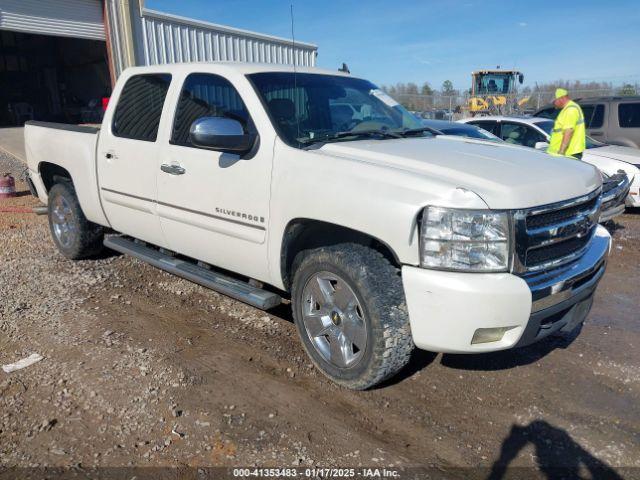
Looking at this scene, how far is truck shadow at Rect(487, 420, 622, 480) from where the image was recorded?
8.37ft

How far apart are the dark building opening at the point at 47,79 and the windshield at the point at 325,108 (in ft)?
77.5

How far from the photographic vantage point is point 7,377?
134 inches

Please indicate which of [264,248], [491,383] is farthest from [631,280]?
[264,248]

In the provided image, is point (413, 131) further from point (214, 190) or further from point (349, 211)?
point (214, 190)

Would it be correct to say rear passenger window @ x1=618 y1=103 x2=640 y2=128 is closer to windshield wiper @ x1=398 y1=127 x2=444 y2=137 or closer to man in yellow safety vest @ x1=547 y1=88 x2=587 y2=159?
man in yellow safety vest @ x1=547 y1=88 x2=587 y2=159

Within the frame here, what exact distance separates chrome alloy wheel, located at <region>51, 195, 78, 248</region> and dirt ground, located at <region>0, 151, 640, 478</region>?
1.21 m

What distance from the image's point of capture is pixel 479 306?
8.61ft

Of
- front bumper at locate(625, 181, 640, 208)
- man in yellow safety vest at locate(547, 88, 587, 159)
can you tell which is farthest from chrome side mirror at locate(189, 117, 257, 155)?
front bumper at locate(625, 181, 640, 208)

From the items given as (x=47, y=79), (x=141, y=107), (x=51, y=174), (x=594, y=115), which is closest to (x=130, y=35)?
(x=51, y=174)

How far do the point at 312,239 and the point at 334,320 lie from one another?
21.9 inches

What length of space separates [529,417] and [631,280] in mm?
3162

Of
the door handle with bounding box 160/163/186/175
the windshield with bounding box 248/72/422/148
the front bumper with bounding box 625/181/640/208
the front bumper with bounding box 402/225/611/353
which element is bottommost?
the front bumper with bounding box 625/181/640/208

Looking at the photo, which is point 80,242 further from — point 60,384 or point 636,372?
point 636,372

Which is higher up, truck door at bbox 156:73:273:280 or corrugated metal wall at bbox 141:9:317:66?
corrugated metal wall at bbox 141:9:317:66
